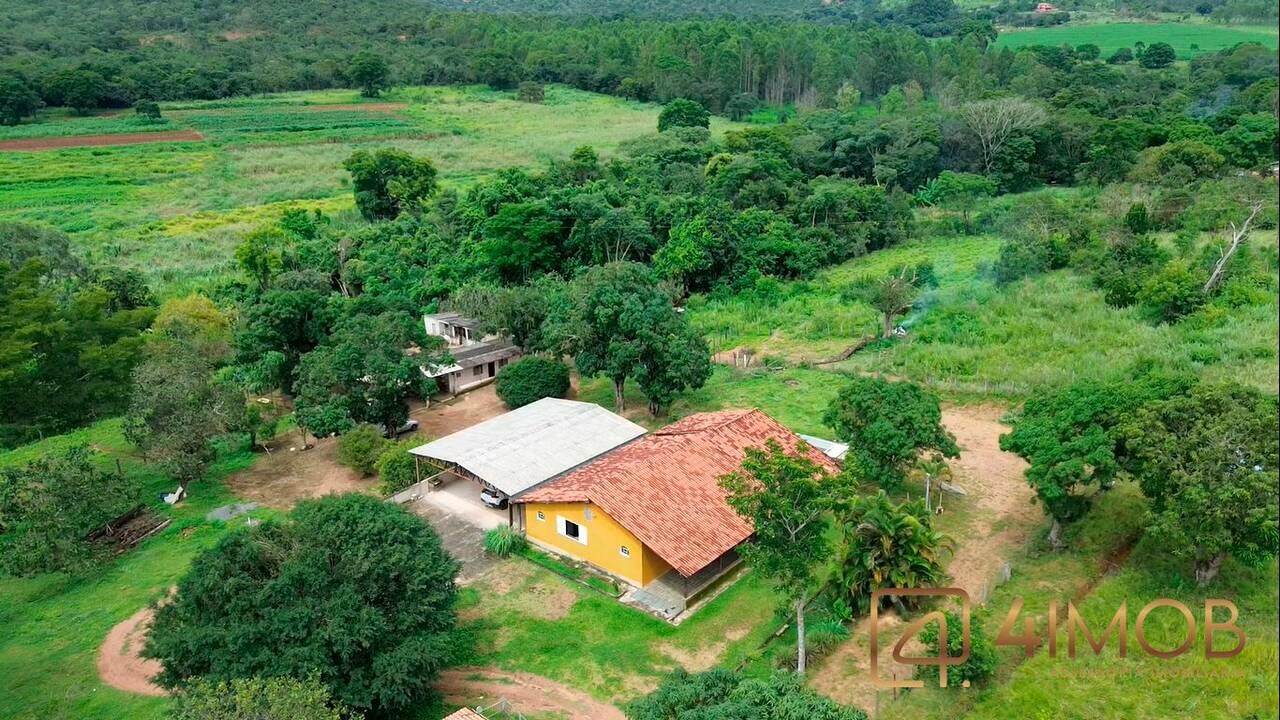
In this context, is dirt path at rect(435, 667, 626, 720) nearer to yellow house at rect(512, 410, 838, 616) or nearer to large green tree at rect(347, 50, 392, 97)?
yellow house at rect(512, 410, 838, 616)

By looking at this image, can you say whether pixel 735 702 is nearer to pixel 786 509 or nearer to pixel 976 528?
pixel 786 509

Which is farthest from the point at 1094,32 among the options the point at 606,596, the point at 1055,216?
the point at 606,596

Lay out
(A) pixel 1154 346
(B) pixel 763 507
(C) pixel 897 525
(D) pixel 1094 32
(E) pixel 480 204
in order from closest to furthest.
Answer: (B) pixel 763 507, (C) pixel 897 525, (A) pixel 1154 346, (E) pixel 480 204, (D) pixel 1094 32

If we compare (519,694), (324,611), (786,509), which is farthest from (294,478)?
(786,509)

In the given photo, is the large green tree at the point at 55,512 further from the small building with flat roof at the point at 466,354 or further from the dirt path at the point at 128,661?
the small building with flat roof at the point at 466,354

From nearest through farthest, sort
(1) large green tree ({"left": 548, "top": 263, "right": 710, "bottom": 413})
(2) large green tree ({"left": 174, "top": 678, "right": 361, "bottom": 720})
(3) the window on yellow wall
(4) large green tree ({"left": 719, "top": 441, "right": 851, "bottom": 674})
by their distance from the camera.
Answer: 1. (2) large green tree ({"left": 174, "top": 678, "right": 361, "bottom": 720})
2. (4) large green tree ({"left": 719, "top": 441, "right": 851, "bottom": 674})
3. (3) the window on yellow wall
4. (1) large green tree ({"left": 548, "top": 263, "right": 710, "bottom": 413})

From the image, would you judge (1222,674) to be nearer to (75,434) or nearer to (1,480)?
(1,480)

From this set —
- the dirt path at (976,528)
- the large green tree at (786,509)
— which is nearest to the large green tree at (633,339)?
the dirt path at (976,528)

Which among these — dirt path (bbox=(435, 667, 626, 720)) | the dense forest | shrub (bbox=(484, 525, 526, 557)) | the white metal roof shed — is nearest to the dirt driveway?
the white metal roof shed
